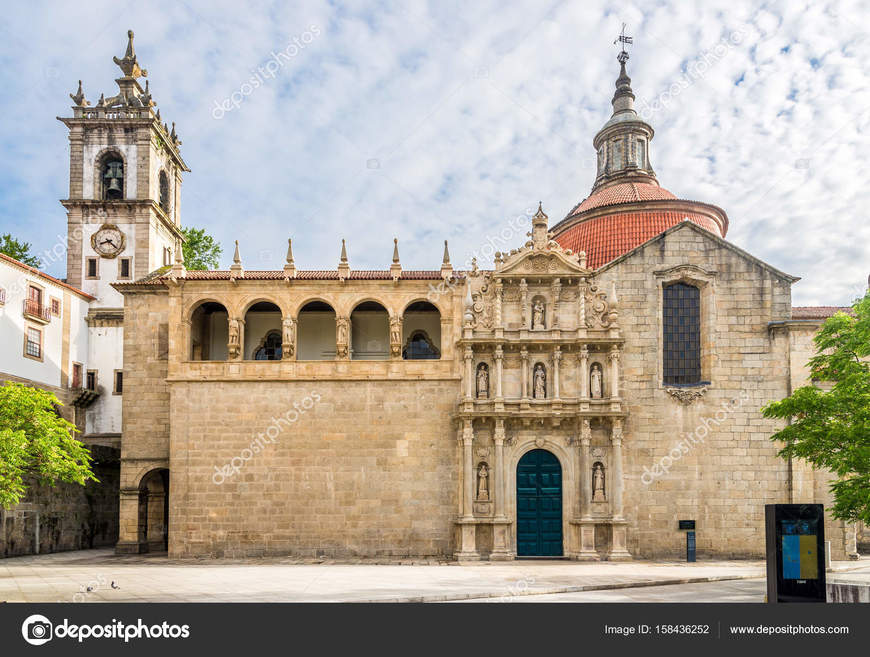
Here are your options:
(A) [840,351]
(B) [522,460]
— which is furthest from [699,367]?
(A) [840,351]

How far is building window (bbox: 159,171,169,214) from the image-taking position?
49750mm

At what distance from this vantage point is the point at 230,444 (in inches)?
1102

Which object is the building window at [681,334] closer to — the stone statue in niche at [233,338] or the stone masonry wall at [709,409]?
the stone masonry wall at [709,409]

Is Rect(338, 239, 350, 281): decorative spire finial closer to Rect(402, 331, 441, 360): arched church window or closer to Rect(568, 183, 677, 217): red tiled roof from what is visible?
Rect(402, 331, 441, 360): arched church window

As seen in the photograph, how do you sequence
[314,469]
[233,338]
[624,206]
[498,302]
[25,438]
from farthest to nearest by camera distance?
1. [624,206]
2. [233,338]
3. [498,302]
4. [314,469]
5. [25,438]

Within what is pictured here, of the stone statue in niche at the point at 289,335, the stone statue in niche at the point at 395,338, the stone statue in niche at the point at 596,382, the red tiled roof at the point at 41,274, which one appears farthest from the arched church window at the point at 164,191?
the stone statue in niche at the point at 596,382

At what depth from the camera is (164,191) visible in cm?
5034

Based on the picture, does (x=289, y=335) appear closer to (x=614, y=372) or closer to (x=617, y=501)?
(x=614, y=372)

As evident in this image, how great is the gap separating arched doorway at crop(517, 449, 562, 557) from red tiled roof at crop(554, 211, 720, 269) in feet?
34.3

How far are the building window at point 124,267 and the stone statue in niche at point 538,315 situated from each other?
28.4m

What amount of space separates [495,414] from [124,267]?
29.0m

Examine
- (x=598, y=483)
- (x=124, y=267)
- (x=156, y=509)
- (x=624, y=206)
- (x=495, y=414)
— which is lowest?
(x=156, y=509)

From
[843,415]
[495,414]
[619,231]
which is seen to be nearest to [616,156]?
[619,231]
